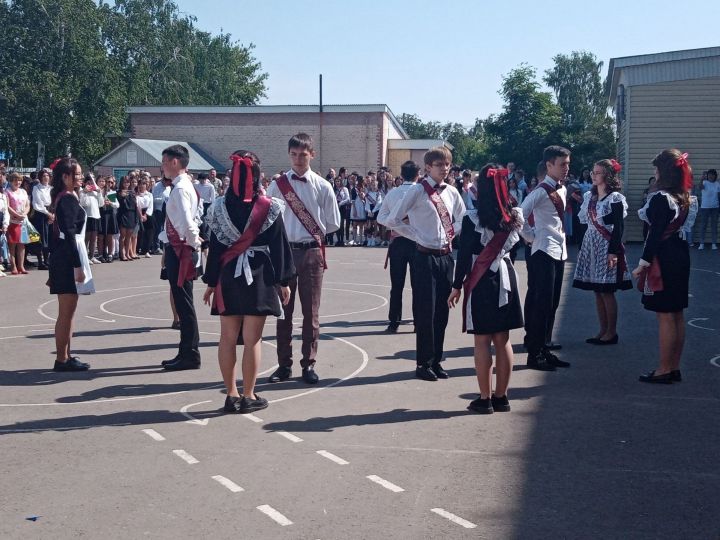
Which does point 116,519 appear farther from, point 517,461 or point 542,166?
point 542,166

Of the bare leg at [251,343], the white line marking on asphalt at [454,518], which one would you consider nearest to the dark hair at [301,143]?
the bare leg at [251,343]

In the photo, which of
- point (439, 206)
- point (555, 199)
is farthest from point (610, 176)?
point (439, 206)

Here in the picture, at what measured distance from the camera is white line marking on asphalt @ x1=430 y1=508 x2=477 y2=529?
4852mm

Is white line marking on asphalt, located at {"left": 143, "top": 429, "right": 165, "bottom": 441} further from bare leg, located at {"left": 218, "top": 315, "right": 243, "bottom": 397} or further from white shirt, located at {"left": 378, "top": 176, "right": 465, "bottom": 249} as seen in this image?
white shirt, located at {"left": 378, "top": 176, "right": 465, "bottom": 249}

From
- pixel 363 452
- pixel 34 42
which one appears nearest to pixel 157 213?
pixel 363 452

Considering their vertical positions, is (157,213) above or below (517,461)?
above

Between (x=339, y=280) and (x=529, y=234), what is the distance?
8.79m

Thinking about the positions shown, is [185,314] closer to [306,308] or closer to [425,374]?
[306,308]

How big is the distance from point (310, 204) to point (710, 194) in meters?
18.6

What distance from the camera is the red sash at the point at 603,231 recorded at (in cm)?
1014

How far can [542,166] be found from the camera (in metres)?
9.38

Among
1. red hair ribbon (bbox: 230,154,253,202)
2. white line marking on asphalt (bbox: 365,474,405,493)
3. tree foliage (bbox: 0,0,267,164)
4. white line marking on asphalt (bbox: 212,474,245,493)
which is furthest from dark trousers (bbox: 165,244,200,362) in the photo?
tree foliage (bbox: 0,0,267,164)

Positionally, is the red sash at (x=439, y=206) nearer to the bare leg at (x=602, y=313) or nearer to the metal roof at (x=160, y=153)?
the bare leg at (x=602, y=313)

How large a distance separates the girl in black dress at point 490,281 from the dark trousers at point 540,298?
1795 millimetres
